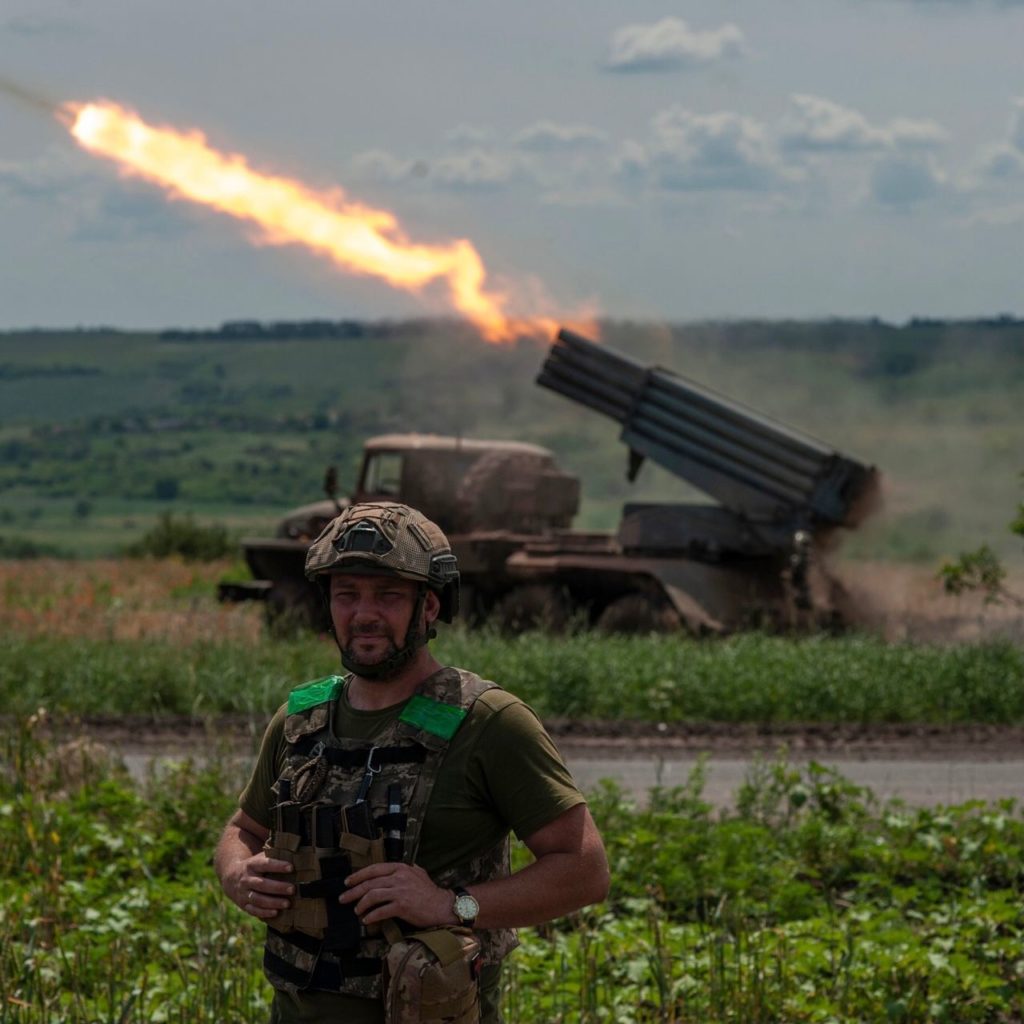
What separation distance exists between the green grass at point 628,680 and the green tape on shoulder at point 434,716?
11.9 meters

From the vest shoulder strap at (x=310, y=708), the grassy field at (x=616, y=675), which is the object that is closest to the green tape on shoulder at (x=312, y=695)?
the vest shoulder strap at (x=310, y=708)

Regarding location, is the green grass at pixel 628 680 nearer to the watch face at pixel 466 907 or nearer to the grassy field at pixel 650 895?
the grassy field at pixel 650 895

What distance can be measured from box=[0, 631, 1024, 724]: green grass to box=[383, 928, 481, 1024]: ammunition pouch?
39.6ft

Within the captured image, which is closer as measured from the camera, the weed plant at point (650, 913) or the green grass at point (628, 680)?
the weed plant at point (650, 913)

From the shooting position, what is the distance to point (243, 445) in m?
128

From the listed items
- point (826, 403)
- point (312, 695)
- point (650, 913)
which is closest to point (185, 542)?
point (826, 403)

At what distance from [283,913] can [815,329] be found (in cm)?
3228

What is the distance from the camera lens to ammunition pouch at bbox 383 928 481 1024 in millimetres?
4328

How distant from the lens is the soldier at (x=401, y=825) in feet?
14.6

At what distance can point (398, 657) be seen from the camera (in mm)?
4641

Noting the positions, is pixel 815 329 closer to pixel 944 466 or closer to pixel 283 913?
pixel 944 466

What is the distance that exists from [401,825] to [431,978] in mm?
363

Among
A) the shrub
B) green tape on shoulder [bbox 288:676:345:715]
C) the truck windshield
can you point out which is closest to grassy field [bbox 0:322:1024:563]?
the truck windshield

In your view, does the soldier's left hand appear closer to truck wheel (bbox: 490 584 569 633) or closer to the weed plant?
the weed plant
